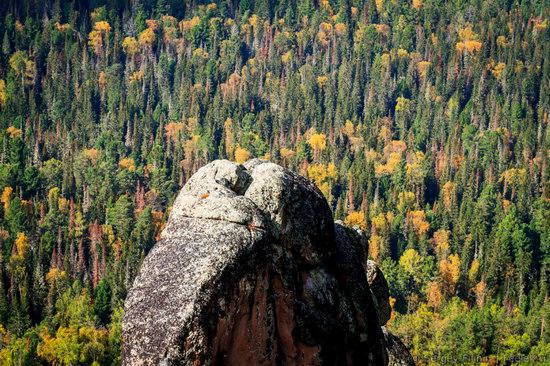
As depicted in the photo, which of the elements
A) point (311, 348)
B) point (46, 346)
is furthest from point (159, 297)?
point (46, 346)

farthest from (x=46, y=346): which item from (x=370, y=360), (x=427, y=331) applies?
(x=370, y=360)

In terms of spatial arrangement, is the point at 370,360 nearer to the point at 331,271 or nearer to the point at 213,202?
the point at 331,271

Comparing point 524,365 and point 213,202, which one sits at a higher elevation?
point 213,202

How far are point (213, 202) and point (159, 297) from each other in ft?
11.6

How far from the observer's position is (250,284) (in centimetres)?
3061

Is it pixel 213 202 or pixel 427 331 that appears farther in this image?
pixel 427 331

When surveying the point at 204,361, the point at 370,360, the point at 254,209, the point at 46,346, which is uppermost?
the point at 254,209

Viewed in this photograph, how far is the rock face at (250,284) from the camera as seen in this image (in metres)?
29.0

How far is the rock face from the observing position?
1143 inches

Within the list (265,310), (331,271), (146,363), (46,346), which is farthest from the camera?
(46,346)

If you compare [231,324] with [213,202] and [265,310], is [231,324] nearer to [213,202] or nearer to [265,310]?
[265,310]

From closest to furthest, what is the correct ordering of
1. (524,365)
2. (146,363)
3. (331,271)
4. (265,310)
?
(146,363), (265,310), (331,271), (524,365)

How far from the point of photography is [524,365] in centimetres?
12550

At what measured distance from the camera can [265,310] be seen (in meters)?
31.2
